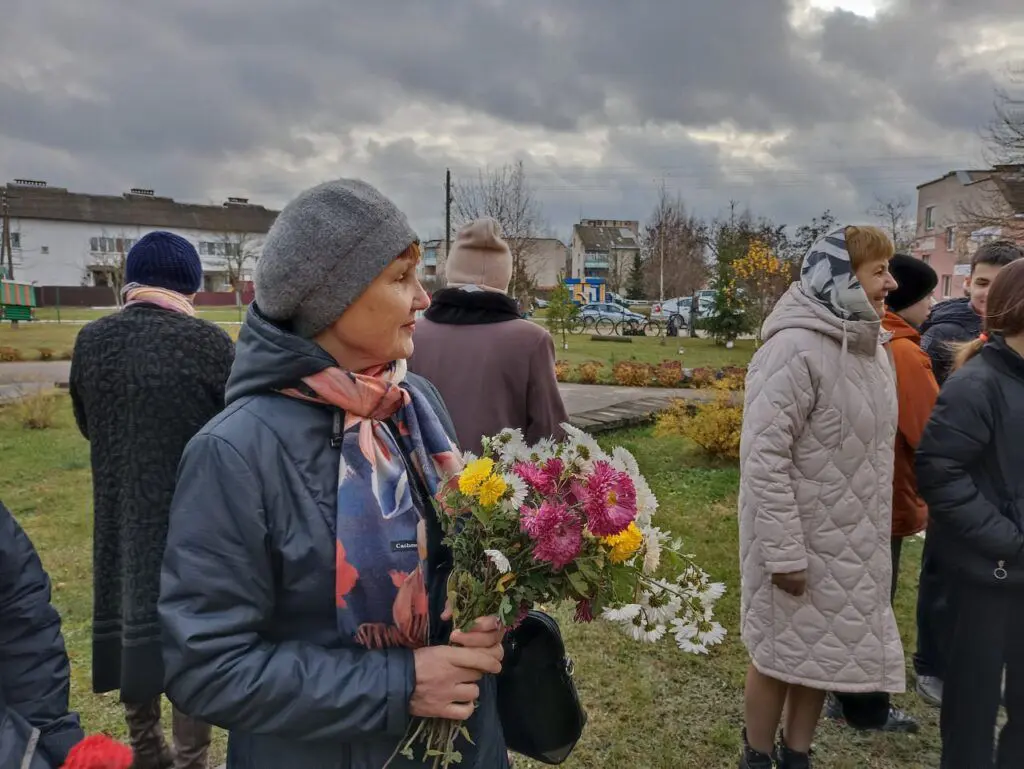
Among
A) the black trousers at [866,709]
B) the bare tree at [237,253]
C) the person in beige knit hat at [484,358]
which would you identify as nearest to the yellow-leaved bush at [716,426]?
the black trousers at [866,709]

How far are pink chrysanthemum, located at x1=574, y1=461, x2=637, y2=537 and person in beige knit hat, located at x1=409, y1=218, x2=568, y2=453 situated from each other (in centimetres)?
160

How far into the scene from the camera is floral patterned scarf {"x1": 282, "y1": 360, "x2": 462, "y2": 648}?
1.28m

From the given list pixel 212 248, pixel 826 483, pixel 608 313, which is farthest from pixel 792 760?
pixel 212 248

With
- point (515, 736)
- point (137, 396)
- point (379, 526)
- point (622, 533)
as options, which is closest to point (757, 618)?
point (515, 736)

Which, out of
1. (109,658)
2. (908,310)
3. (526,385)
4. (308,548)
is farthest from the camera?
(908,310)

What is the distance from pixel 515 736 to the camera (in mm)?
1681

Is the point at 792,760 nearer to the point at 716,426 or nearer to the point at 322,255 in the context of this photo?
the point at 322,255

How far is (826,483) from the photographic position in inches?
95.7

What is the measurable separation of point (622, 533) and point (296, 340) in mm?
715

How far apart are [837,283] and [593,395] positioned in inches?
404

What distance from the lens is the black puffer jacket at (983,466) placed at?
2.36 meters

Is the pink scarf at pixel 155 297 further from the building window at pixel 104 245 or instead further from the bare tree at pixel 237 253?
the building window at pixel 104 245

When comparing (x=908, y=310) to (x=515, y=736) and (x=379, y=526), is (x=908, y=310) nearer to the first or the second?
(x=515, y=736)

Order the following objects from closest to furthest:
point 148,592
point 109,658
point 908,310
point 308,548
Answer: point 308,548
point 148,592
point 109,658
point 908,310
